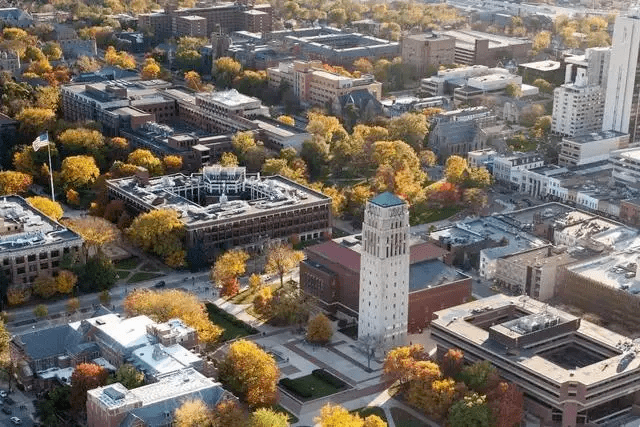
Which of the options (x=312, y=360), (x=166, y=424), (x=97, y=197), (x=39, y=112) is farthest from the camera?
(x=39, y=112)

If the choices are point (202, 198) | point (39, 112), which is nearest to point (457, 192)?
point (202, 198)

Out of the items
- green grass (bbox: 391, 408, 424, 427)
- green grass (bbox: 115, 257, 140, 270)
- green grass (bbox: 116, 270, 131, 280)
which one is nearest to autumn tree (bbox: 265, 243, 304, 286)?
green grass (bbox: 115, 257, 140, 270)

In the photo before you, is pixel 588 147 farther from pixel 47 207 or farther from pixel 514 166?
pixel 47 207

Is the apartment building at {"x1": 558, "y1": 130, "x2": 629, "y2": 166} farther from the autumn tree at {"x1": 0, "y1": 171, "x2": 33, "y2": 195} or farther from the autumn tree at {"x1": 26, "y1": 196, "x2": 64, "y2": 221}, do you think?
the autumn tree at {"x1": 0, "y1": 171, "x2": 33, "y2": 195}

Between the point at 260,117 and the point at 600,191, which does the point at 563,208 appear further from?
the point at 260,117

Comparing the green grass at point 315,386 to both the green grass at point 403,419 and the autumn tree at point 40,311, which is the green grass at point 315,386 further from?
the autumn tree at point 40,311

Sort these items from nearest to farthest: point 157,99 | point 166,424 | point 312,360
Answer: point 166,424 < point 312,360 < point 157,99

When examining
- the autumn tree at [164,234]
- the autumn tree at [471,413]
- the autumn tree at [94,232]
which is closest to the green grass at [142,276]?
the autumn tree at [164,234]
